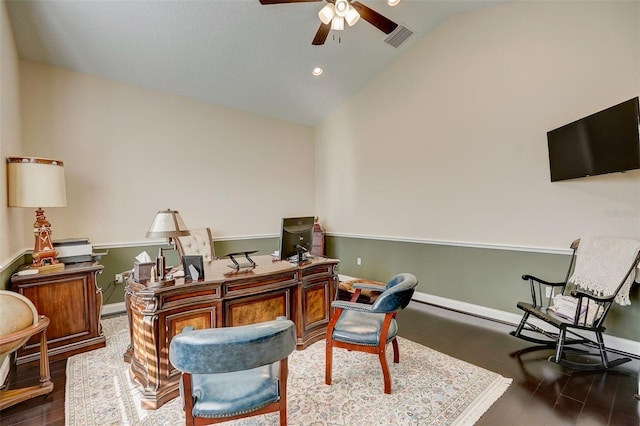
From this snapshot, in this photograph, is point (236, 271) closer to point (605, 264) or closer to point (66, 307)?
point (66, 307)

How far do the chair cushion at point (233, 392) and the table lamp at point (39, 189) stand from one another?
2367 millimetres

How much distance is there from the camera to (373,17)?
8.47ft

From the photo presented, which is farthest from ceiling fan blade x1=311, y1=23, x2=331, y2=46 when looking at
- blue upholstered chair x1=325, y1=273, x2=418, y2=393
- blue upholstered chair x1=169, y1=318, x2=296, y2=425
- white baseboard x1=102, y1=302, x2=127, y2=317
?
white baseboard x1=102, y1=302, x2=127, y2=317

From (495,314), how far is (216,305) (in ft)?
10.7

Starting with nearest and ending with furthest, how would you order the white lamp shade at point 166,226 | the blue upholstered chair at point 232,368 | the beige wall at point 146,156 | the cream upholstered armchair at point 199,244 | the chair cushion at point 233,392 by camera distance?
the blue upholstered chair at point 232,368
the chair cushion at point 233,392
the white lamp shade at point 166,226
the beige wall at point 146,156
the cream upholstered armchair at point 199,244

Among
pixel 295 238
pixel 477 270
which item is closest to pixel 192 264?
pixel 295 238

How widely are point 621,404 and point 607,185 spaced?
1893 millimetres

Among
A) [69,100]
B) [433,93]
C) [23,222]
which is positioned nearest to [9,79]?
[69,100]

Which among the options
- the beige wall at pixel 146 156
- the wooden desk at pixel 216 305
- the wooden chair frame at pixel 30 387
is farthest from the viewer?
the beige wall at pixel 146 156

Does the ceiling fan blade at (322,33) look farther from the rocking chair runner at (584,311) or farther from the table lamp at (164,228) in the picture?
the rocking chair runner at (584,311)

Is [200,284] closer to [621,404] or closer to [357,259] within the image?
[621,404]

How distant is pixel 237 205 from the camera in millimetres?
5043

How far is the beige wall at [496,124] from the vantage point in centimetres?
276

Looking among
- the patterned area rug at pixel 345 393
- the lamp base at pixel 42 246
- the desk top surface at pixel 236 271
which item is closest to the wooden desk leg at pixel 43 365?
the patterned area rug at pixel 345 393
